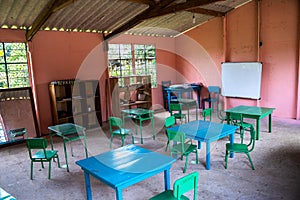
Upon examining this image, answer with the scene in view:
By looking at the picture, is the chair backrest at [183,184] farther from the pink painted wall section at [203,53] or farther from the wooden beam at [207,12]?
the pink painted wall section at [203,53]

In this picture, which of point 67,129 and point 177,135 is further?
point 67,129

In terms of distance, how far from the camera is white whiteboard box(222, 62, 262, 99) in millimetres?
7898

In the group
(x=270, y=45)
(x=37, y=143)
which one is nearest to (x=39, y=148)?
(x=37, y=143)

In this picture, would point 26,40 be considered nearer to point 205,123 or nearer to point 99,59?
point 99,59

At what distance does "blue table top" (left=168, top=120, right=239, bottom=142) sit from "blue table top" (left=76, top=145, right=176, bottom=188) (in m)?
1.13

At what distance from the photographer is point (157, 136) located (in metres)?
6.34

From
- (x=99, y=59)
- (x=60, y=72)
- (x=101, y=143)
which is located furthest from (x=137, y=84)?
(x=101, y=143)

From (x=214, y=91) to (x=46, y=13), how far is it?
619 cm

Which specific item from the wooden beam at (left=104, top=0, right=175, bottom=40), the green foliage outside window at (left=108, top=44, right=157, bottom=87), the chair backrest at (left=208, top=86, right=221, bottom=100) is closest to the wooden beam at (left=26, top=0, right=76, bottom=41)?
the wooden beam at (left=104, top=0, right=175, bottom=40)

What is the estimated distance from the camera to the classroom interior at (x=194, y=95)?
3811 mm

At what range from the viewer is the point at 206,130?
14.7 feet

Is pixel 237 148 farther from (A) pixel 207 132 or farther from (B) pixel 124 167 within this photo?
(B) pixel 124 167

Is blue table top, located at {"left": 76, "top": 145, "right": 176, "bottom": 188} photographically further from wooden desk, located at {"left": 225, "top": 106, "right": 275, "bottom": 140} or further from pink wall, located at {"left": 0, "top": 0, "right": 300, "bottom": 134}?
pink wall, located at {"left": 0, "top": 0, "right": 300, "bottom": 134}

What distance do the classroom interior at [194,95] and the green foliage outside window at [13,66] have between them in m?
0.18
